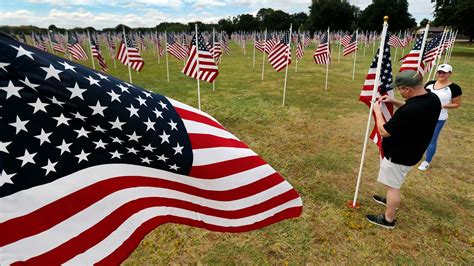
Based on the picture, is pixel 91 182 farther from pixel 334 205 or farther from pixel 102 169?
pixel 334 205

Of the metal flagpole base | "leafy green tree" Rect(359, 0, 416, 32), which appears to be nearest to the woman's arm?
the metal flagpole base

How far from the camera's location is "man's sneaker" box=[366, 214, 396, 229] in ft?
14.4

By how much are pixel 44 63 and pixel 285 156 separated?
5.94 metres

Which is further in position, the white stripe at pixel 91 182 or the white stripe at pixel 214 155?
the white stripe at pixel 214 155

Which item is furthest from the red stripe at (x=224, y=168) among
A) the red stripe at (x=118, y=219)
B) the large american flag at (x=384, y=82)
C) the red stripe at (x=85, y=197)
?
the large american flag at (x=384, y=82)

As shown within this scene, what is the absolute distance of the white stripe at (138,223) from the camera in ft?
5.80

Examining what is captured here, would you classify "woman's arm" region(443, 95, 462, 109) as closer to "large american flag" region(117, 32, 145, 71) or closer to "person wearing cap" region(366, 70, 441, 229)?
"person wearing cap" region(366, 70, 441, 229)

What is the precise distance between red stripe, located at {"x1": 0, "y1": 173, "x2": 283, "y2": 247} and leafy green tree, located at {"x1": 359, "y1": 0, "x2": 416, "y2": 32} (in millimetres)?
72063

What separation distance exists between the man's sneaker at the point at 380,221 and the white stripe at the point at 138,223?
9.13ft

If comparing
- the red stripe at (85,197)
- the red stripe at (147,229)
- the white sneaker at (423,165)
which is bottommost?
the white sneaker at (423,165)

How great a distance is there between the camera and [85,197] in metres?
1.73

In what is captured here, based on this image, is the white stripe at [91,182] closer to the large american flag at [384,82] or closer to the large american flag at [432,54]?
the large american flag at [384,82]

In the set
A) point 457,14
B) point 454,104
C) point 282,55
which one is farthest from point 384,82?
point 457,14

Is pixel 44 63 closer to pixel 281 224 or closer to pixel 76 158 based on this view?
pixel 76 158
